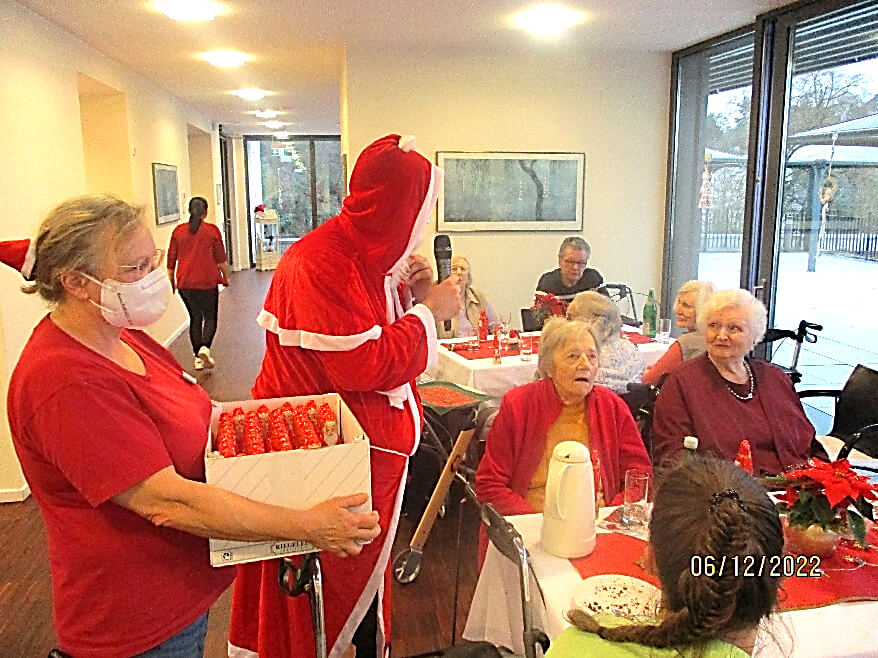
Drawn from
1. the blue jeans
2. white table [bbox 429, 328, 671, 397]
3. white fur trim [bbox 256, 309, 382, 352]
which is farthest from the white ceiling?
the blue jeans

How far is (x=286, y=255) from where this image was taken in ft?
6.07

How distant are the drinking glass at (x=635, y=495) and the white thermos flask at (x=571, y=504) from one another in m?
0.23

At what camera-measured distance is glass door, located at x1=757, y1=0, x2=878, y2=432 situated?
4078 mm

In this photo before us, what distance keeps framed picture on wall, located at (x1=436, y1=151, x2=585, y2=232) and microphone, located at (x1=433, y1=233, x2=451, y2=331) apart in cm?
25

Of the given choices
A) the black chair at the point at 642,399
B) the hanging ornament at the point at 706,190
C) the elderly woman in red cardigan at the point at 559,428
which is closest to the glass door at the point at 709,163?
the hanging ornament at the point at 706,190

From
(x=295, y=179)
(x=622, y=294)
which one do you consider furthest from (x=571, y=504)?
(x=295, y=179)

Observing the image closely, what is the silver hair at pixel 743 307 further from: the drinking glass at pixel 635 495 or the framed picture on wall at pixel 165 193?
the framed picture on wall at pixel 165 193

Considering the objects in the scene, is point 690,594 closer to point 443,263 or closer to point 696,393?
point 696,393

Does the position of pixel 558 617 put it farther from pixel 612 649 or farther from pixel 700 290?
pixel 700 290

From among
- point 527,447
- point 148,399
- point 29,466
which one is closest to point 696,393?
point 527,447

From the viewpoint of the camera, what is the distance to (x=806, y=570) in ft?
5.41

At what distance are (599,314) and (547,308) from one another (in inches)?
48.5

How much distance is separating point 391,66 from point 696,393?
3.86 metres

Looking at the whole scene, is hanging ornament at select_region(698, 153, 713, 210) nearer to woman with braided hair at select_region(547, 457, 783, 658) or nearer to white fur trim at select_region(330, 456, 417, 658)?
white fur trim at select_region(330, 456, 417, 658)
